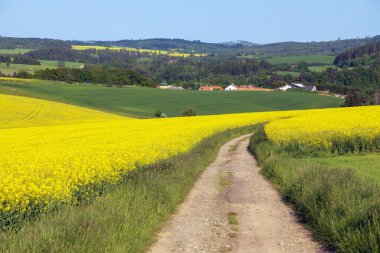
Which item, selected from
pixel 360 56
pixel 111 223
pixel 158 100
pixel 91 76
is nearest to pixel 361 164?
pixel 111 223

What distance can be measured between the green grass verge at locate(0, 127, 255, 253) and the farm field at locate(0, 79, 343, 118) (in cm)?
5934

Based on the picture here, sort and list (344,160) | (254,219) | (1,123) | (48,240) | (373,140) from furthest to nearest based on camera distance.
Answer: (1,123)
(373,140)
(344,160)
(254,219)
(48,240)

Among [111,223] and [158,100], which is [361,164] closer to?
[111,223]

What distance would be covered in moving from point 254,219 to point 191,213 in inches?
50.6

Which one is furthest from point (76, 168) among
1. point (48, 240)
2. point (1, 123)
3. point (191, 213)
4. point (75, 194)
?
point (1, 123)

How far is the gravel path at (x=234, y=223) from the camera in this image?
23.9ft

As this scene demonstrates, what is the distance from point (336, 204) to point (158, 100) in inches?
A: 3183

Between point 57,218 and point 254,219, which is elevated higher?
point 57,218

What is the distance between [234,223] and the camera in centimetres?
879

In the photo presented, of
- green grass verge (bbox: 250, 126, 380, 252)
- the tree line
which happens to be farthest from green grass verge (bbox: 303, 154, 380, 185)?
the tree line

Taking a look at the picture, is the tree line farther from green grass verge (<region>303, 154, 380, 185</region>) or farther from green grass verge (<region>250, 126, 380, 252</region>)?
green grass verge (<region>250, 126, 380, 252</region>)

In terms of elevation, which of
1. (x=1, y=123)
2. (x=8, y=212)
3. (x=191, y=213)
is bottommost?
(x=1, y=123)

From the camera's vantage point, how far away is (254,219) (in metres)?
9.13

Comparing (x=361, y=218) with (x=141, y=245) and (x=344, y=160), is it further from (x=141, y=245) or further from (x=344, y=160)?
(x=344, y=160)
